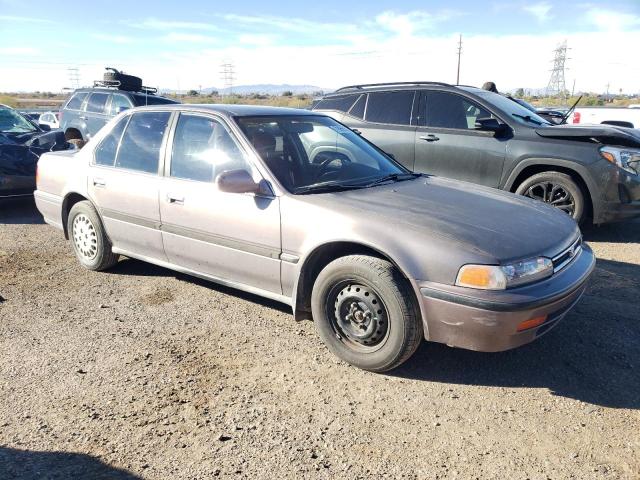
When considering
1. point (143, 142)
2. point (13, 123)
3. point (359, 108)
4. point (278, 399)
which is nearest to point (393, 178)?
point (278, 399)

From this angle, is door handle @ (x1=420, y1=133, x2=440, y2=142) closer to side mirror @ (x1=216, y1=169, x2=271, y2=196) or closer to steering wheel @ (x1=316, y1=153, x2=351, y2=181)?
steering wheel @ (x1=316, y1=153, x2=351, y2=181)

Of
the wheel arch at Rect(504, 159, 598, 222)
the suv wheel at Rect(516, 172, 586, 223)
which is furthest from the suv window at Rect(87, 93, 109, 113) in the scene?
the suv wheel at Rect(516, 172, 586, 223)

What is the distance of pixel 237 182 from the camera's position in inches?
141

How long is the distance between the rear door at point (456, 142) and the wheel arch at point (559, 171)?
0.70 ft

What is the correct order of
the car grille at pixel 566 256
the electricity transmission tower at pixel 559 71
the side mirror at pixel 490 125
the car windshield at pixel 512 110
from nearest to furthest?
the car grille at pixel 566 256
the side mirror at pixel 490 125
the car windshield at pixel 512 110
the electricity transmission tower at pixel 559 71

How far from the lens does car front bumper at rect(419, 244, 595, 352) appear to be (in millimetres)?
2908

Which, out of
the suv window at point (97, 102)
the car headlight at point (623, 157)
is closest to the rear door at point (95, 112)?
the suv window at point (97, 102)

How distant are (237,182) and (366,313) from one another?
3.98 feet

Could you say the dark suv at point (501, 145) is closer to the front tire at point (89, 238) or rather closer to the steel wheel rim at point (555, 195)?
the steel wheel rim at point (555, 195)

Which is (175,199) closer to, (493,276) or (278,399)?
(278,399)

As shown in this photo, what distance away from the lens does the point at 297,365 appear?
3.47 m

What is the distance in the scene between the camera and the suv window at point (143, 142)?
14.8 feet

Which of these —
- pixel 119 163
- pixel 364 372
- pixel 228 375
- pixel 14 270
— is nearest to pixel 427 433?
pixel 364 372

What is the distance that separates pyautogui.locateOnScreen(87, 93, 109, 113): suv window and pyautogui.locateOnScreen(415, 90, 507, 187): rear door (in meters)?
7.80
